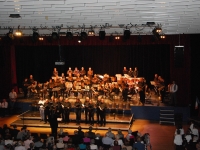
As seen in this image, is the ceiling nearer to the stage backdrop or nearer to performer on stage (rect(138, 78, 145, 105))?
performer on stage (rect(138, 78, 145, 105))

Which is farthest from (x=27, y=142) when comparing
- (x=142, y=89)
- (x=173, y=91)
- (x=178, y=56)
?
(x=173, y=91)

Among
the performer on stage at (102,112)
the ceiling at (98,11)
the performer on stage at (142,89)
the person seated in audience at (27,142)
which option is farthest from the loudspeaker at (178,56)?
the person seated in audience at (27,142)

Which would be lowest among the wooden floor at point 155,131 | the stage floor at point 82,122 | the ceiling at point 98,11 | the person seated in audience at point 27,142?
the wooden floor at point 155,131

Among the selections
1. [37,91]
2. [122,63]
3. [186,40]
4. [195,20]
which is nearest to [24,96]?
[37,91]

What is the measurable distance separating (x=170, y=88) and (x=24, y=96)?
963 cm

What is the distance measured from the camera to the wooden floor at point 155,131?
1421 cm

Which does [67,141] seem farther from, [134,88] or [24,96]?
[24,96]

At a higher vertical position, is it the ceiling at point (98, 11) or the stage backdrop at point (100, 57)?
the ceiling at point (98, 11)

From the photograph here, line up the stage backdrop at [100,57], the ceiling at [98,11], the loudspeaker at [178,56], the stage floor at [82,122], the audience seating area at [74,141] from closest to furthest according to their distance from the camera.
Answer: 1. the ceiling at [98,11]
2. the audience seating area at [74,141]
3. the stage floor at [82,122]
4. the loudspeaker at [178,56]
5. the stage backdrop at [100,57]

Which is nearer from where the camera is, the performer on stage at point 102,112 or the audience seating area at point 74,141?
the audience seating area at point 74,141

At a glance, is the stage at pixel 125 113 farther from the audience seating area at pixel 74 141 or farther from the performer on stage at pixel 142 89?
the audience seating area at pixel 74 141

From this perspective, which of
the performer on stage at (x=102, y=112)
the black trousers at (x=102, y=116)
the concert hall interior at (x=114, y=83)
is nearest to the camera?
the performer on stage at (x=102, y=112)

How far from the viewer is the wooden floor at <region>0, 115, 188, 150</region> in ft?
46.6

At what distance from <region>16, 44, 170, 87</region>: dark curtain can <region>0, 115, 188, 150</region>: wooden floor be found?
510 centimetres
